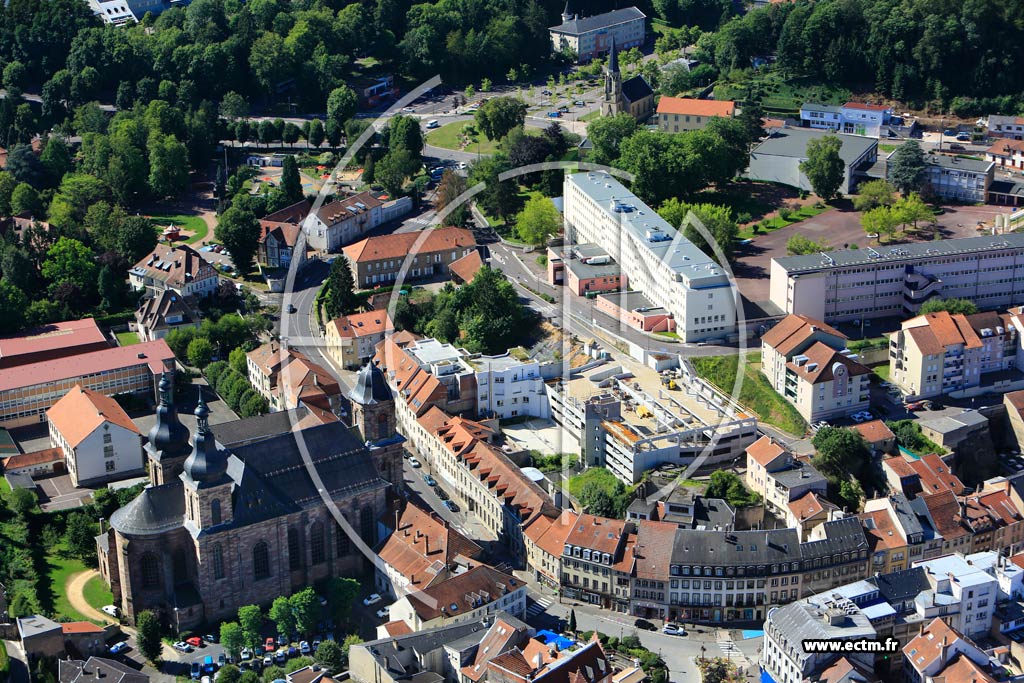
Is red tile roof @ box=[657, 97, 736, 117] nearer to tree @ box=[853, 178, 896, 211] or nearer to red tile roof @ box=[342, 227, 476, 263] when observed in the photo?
tree @ box=[853, 178, 896, 211]

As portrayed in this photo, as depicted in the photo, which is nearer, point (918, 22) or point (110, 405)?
point (110, 405)

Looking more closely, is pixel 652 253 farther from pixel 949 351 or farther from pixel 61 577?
pixel 61 577

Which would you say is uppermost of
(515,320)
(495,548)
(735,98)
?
(735,98)

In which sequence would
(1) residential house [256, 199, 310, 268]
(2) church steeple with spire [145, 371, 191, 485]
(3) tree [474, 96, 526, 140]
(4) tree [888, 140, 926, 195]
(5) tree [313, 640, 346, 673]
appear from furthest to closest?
(3) tree [474, 96, 526, 140] < (4) tree [888, 140, 926, 195] < (1) residential house [256, 199, 310, 268] < (2) church steeple with spire [145, 371, 191, 485] < (5) tree [313, 640, 346, 673]

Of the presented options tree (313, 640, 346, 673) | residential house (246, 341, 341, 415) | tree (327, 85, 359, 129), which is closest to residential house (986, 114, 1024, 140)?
tree (327, 85, 359, 129)

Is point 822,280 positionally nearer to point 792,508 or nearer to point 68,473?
point 792,508

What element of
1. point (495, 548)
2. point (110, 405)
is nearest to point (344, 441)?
point (495, 548)

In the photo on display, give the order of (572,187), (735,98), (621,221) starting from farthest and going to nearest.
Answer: (735,98) → (572,187) → (621,221)
